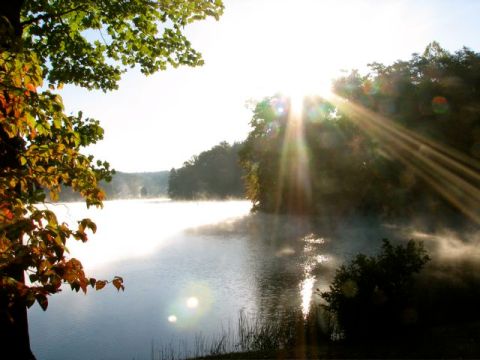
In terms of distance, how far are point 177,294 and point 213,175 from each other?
511 ft

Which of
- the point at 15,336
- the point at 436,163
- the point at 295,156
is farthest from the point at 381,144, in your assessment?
the point at 15,336

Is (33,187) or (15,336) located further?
(15,336)

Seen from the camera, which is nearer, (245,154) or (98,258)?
(98,258)

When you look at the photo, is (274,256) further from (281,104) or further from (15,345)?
(281,104)

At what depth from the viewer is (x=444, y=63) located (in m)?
34.5

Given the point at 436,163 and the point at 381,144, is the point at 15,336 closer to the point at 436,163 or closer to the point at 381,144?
the point at 381,144

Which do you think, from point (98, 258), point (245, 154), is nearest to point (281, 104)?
point (245, 154)

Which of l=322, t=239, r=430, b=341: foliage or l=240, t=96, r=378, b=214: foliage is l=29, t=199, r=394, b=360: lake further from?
l=240, t=96, r=378, b=214: foliage

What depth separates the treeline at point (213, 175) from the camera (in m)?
167

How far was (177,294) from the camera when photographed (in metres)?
20.6

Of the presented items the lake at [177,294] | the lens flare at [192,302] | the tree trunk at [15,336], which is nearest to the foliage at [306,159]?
the lake at [177,294]

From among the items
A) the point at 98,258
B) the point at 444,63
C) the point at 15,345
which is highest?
the point at 444,63

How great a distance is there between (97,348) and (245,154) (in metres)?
44.3

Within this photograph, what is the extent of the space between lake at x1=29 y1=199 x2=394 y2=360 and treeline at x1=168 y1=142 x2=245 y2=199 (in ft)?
407
